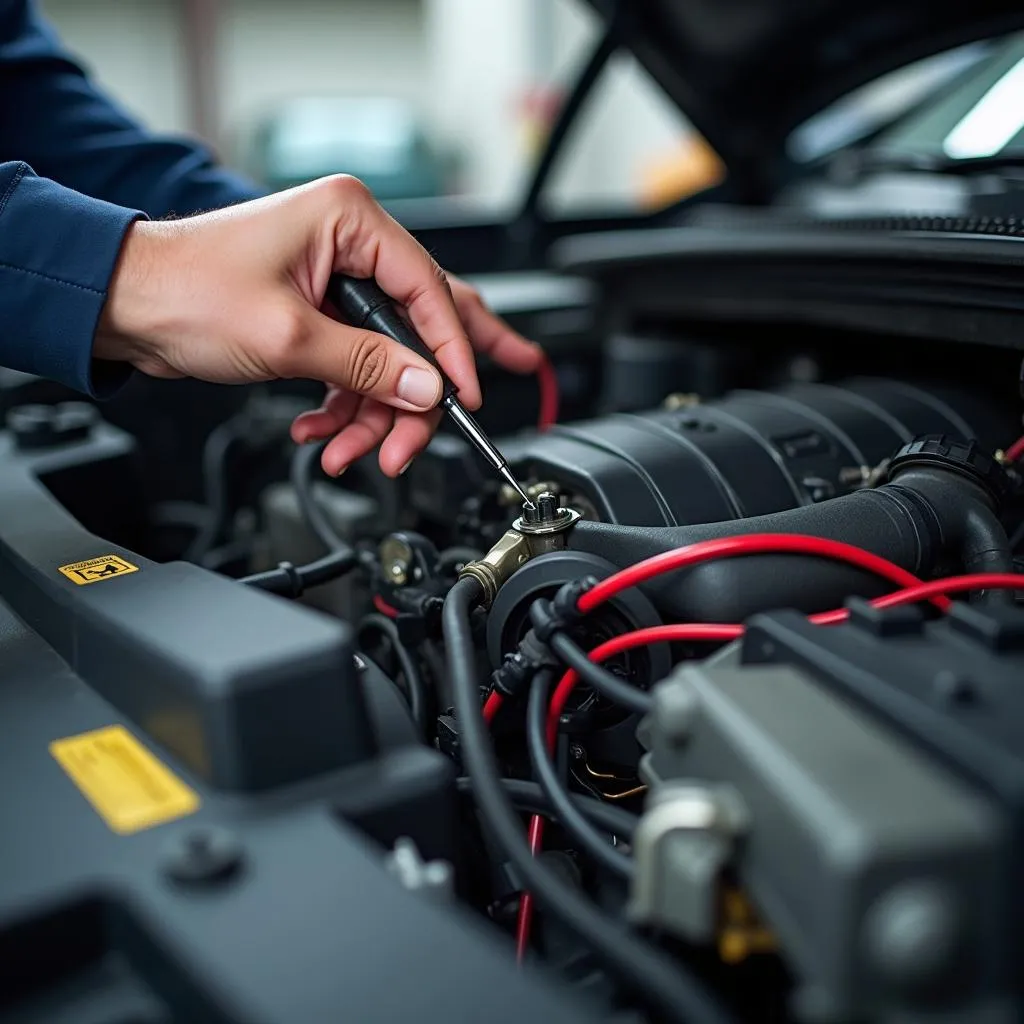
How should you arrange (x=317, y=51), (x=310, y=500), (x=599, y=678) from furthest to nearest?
(x=317, y=51)
(x=310, y=500)
(x=599, y=678)

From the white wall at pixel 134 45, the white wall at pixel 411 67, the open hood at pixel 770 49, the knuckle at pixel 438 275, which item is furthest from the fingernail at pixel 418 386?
the white wall at pixel 134 45

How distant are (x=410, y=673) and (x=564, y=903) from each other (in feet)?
1.02

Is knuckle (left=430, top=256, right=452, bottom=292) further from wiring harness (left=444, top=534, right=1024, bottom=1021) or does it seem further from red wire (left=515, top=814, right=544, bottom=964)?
red wire (left=515, top=814, right=544, bottom=964)

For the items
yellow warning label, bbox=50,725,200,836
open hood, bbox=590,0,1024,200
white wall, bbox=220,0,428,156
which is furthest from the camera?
white wall, bbox=220,0,428,156

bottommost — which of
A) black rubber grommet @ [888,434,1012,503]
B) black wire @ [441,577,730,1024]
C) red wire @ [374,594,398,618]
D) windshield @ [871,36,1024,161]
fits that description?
red wire @ [374,594,398,618]

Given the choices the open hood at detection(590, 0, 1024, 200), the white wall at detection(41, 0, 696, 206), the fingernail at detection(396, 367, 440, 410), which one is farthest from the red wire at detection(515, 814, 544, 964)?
the white wall at detection(41, 0, 696, 206)

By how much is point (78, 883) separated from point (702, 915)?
0.87ft

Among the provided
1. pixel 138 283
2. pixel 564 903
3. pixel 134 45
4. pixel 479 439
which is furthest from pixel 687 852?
pixel 134 45

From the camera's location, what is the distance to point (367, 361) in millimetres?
782

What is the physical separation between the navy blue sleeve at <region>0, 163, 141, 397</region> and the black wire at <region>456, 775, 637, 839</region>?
16.5 inches

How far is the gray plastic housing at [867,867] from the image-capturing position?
0.37 m

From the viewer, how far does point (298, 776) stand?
1.70 feet

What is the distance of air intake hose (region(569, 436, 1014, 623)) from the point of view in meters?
0.64

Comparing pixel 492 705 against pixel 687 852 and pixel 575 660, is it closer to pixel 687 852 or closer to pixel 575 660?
pixel 575 660
